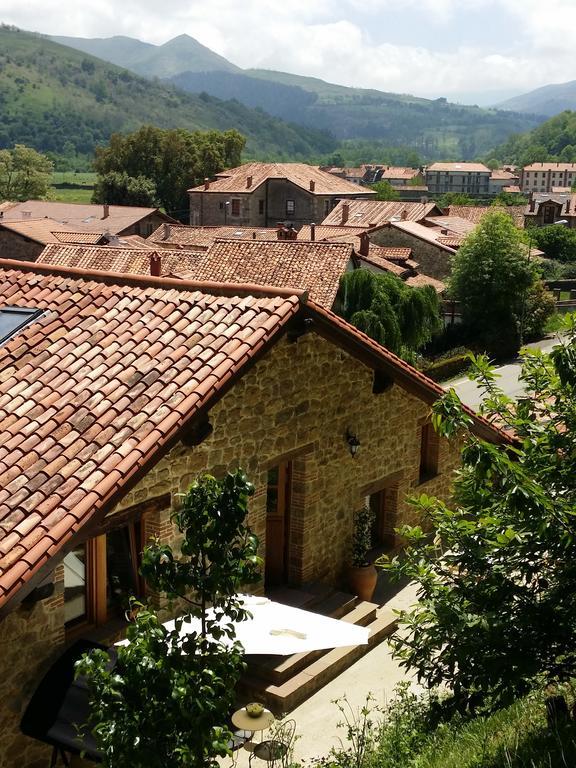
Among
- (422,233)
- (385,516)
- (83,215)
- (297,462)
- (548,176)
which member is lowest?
(385,516)

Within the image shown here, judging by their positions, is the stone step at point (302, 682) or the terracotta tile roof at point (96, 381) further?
the stone step at point (302, 682)

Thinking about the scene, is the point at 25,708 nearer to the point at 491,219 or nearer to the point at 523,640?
the point at 523,640

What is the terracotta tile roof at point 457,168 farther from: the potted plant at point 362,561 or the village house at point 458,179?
the potted plant at point 362,561

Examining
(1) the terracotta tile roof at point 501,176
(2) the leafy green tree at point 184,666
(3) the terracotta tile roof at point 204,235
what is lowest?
(3) the terracotta tile roof at point 204,235

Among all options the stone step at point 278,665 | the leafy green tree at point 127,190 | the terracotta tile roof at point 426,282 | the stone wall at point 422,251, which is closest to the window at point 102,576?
the stone step at point 278,665

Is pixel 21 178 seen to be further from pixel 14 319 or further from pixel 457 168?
pixel 457 168

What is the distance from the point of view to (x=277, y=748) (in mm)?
7660

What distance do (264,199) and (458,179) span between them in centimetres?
12383

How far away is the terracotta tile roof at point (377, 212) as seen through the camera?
201 feet

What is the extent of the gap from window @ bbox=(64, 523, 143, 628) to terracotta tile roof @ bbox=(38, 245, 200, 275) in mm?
24085

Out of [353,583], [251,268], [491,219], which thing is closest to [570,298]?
[491,219]

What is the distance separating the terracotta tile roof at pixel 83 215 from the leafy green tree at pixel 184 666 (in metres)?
56.8

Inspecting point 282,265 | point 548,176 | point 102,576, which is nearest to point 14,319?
point 102,576

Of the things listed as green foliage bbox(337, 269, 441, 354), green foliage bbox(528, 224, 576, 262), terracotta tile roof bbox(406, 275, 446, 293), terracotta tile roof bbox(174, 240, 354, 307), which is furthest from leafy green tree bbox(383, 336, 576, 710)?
green foliage bbox(528, 224, 576, 262)
